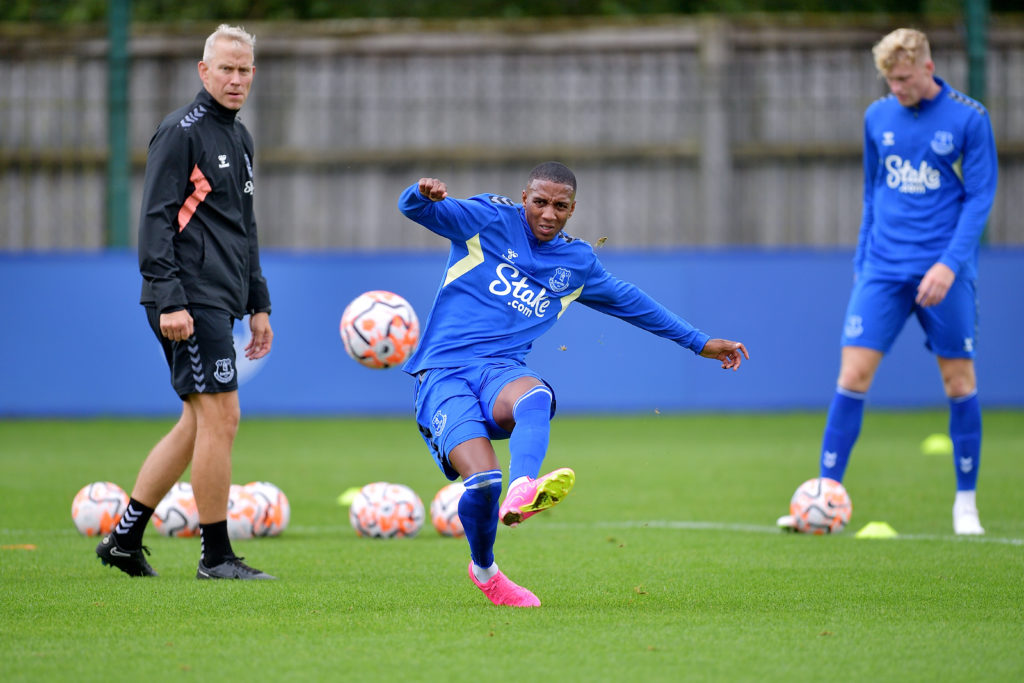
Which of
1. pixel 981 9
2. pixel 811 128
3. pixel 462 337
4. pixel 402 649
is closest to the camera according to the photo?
pixel 402 649

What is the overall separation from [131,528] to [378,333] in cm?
166

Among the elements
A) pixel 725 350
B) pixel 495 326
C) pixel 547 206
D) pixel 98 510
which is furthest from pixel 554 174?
pixel 98 510

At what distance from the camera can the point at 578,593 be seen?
5.26 meters

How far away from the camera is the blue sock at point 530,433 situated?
4648 mm

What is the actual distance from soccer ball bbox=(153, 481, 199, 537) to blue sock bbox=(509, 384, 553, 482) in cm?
267

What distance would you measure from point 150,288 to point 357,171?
11.7 m

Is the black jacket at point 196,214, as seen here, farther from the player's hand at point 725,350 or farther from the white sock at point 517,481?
the player's hand at point 725,350

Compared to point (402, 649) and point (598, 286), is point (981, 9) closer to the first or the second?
point (598, 286)

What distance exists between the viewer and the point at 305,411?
560 inches

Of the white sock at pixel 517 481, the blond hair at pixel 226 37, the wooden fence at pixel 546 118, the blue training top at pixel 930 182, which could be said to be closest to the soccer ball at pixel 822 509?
the blue training top at pixel 930 182

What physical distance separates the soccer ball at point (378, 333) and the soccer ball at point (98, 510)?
4.46 feet

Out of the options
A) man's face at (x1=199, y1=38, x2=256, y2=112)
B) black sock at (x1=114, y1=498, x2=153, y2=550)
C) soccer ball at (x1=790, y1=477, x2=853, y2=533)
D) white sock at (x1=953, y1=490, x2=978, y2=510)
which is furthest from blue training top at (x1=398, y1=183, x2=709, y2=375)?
white sock at (x1=953, y1=490, x2=978, y2=510)

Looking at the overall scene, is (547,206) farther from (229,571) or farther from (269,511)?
(269,511)

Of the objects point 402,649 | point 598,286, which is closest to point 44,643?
point 402,649
